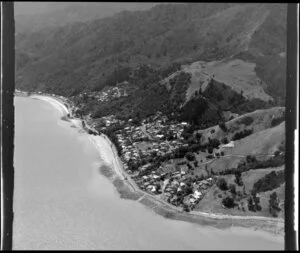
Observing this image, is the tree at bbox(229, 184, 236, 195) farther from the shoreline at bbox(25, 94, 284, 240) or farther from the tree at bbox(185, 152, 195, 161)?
the tree at bbox(185, 152, 195, 161)

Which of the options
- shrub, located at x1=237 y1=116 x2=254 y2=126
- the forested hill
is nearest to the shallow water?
shrub, located at x1=237 y1=116 x2=254 y2=126

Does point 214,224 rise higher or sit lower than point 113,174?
lower

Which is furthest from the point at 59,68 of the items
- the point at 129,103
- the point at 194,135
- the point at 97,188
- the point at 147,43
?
the point at 97,188

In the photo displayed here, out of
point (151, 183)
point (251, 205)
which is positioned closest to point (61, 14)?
point (151, 183)

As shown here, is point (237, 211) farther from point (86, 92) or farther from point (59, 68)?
point (59, 68)

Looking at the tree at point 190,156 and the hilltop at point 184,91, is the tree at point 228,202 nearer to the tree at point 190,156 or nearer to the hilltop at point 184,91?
Answer: the hilltop at point 184,91

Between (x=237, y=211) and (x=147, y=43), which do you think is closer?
(x=237, y=211)
